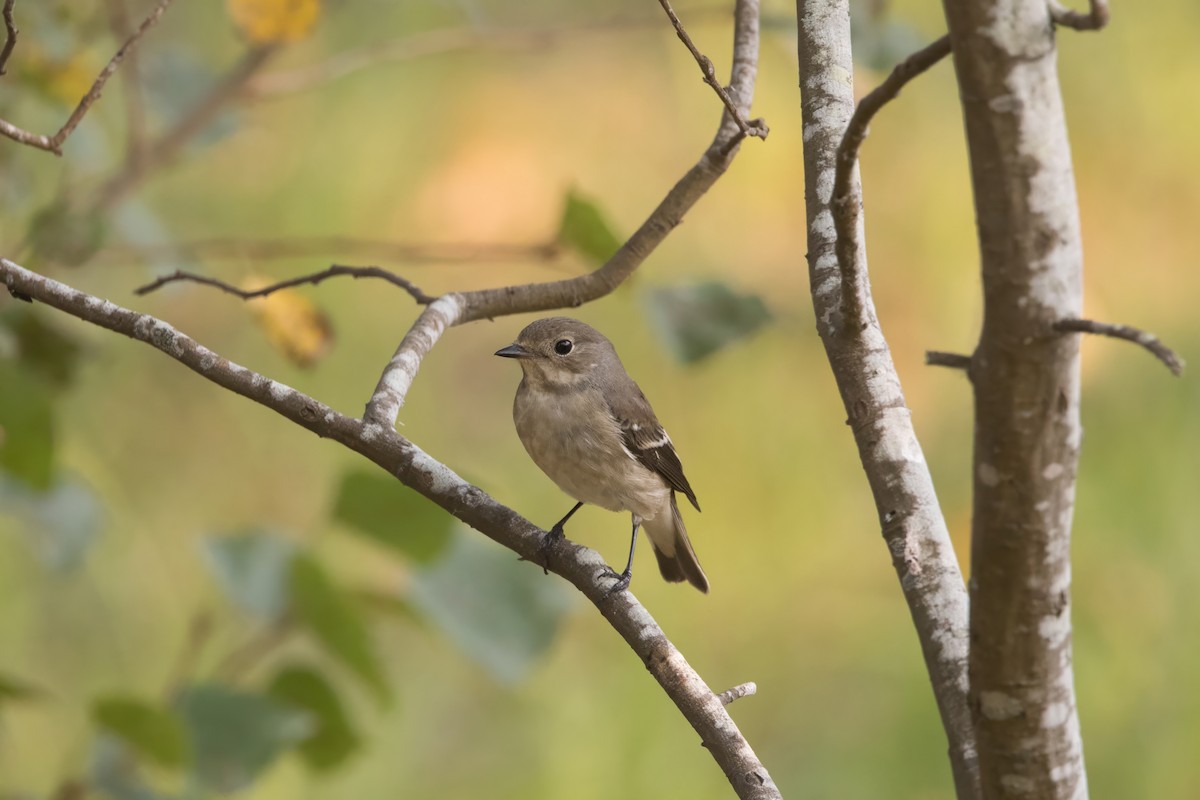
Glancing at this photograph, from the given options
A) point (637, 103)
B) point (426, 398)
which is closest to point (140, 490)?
point (426, 398)

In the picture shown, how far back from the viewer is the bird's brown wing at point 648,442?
139 inches

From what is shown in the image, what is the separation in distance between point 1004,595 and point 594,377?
2.31 metres

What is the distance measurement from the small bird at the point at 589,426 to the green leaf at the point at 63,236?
1.16 m

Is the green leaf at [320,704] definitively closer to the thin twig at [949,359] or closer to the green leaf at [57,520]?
the green leaf at [57,520]

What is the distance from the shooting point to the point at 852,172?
159cm

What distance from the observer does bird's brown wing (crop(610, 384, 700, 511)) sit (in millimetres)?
3537

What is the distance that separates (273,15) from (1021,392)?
217cm

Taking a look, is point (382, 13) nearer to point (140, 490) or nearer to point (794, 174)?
point (794, 174)

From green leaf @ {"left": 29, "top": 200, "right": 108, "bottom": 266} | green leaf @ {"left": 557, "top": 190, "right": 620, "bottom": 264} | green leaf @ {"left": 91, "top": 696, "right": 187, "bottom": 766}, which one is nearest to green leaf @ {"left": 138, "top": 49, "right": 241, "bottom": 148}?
green leaf @ {"left": 29, "top": 200, "right": 108, "bottom": 266}

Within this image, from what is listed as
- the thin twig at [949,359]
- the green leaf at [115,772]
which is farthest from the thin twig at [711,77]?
the green leaf at [115,772]

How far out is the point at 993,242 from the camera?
127 cm

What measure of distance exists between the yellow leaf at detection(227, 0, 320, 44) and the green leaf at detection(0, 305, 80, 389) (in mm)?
813

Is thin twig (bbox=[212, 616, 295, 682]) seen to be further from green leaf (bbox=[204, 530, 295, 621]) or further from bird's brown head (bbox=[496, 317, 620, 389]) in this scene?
bird's brown head (bbox=[496, 317, 620, 389])

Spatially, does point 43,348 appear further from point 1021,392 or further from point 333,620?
point 1021,392
